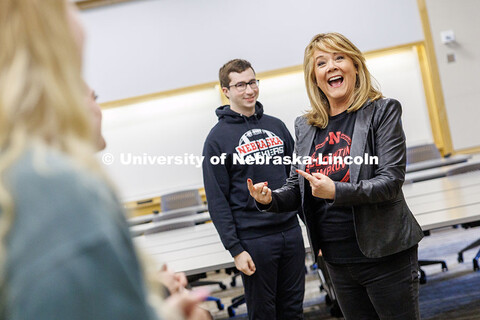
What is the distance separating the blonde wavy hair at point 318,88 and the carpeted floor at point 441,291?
2437mm

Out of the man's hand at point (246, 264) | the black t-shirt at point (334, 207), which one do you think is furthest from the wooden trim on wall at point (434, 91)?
the black t-shirt at point (334, 207)

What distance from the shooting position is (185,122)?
8.48 meters

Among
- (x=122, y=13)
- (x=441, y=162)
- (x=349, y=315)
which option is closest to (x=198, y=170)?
(x=122, y=13)

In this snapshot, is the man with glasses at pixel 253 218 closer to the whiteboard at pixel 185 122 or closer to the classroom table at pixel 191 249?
the classroom table at pixel 191 249

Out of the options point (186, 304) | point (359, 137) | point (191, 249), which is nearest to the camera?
point (186, 304)

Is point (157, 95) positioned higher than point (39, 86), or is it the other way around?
point (157, 95)

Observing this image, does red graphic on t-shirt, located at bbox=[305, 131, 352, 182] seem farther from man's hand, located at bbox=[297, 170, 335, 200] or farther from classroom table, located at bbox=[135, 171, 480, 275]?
classroom table, located at bbox=[135, 171, 480, 275]

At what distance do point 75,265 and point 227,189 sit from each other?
8.37ft

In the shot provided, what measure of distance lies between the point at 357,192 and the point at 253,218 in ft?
3.65

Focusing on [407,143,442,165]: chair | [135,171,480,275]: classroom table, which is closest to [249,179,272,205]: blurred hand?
[135,171,480,275]: classroom table

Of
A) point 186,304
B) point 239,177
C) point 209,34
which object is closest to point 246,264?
point 239,177

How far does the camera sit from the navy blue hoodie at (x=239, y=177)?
2959 mm

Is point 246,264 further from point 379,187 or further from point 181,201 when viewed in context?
point 181,201

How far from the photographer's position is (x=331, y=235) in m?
2.11
